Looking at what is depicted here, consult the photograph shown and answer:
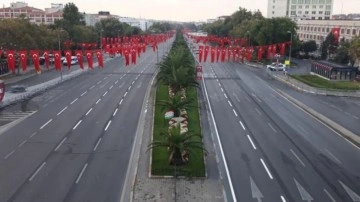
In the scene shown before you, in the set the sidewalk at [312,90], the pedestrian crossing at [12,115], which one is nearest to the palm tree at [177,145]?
the pedestrian crossing at [12,115]

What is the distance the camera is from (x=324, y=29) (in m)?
109

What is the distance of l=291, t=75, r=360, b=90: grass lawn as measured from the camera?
57.5 metres

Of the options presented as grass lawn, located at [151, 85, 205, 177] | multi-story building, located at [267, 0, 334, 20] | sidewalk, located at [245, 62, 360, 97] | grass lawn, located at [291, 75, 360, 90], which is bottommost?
grass lawn, located at [151, 85, 205, 177]


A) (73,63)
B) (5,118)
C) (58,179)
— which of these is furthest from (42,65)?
(58,179)

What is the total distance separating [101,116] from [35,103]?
10899mm

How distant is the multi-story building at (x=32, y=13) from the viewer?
16075 cm

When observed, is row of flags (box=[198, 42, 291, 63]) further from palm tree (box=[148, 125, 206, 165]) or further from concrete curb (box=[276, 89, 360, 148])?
palm tree (box=[148, 125, 206, 165])

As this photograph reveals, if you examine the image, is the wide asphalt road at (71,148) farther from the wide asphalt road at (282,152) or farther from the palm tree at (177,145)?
the wide asphalt road at (282,152)

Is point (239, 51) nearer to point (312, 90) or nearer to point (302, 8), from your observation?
point (312, 90)

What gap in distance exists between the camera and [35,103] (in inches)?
1869

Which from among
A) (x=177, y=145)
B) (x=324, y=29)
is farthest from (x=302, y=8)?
(x=177, y=145)

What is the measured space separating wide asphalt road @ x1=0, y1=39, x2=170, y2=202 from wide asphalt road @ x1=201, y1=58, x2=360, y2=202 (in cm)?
754

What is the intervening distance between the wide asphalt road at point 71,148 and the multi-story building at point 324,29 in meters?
57.2

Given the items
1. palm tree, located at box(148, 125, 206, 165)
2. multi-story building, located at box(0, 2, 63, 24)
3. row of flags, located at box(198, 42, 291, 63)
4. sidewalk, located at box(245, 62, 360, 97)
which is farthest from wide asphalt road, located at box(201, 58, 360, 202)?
multi-story building, located at box(0, 2, 63, 24)
